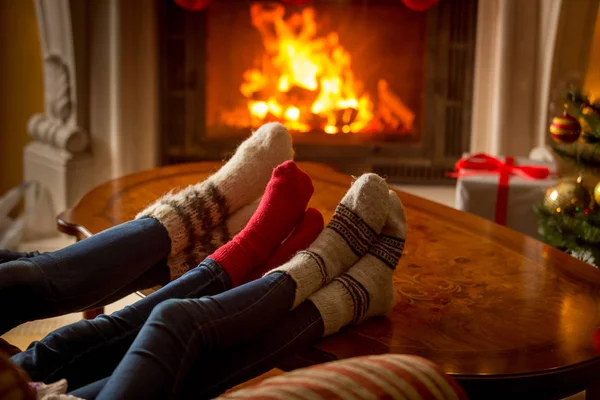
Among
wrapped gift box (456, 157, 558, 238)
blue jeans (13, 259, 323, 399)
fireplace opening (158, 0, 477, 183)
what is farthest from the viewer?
fireplace opening (158, 0, 477, 183)

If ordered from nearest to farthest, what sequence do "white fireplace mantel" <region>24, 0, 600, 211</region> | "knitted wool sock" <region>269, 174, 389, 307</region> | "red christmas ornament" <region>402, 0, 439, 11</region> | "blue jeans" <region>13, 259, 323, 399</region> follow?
"blue jeans" <region>13, 259, 323, 399</region> → "knitted wool sock" <region>269, 174, 389, 307</region> → "red christmas ornament" <region>402, 0, 439, 11</region> → "white fireplace mantel" <region>24, 0, 600, 211</region>

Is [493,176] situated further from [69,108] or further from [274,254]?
[69,108]

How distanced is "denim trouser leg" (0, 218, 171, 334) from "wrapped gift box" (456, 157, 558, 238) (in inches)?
40.0

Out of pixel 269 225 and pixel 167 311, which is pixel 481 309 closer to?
pixel 269 225

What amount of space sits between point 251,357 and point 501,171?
4.09ft

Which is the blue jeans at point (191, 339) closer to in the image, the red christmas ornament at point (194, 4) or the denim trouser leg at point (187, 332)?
the denim trouser leg at point (187, 332)

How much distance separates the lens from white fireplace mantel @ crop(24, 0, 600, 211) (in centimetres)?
258

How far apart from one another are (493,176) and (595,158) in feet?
1.03

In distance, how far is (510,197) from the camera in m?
2.05

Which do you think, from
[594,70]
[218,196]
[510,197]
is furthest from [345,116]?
[218,196]

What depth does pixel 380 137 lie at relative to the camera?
2895 mm

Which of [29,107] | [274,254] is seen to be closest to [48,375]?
[274,254]

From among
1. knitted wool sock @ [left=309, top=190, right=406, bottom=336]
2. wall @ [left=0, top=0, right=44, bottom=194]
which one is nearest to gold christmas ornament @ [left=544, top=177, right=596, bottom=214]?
knitted wool sock @ [left=309, top=190, right=406, bottom=336]

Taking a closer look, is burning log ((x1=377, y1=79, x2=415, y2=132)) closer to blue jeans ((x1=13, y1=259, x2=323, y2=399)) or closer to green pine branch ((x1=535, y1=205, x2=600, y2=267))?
green pine branch ((x1=535, y1=205, x2=600, y2=267))
